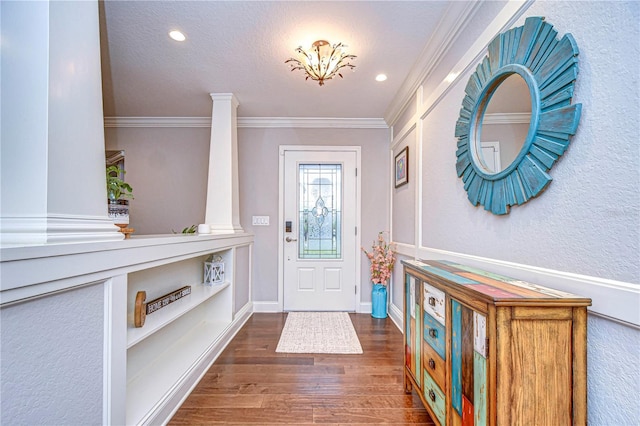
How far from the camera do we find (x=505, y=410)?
86 centimetres

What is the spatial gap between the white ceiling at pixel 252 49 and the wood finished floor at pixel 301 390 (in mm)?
2452

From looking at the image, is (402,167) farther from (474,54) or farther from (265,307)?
(265,307)

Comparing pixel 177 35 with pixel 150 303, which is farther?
pixel 177 35

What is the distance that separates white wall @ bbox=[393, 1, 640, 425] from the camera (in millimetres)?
803

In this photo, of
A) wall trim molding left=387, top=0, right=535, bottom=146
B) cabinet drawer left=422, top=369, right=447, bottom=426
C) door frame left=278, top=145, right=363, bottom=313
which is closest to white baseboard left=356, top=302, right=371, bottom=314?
door frame left=278, top=145, right=363, bottom=313

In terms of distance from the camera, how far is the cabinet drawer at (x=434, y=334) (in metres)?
1.31

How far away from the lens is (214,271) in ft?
8.86

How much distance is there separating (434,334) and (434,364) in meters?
0.15

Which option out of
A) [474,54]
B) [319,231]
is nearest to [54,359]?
[474,54]

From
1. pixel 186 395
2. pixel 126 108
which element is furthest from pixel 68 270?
pixel 126 108

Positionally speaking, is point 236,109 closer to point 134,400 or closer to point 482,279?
point 134,400

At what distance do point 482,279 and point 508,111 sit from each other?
0.77 metres

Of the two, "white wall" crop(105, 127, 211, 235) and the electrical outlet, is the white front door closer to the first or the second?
the electrical outlet

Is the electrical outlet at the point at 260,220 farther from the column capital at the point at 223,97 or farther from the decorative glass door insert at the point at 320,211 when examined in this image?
the column capital at the point at 223,97
